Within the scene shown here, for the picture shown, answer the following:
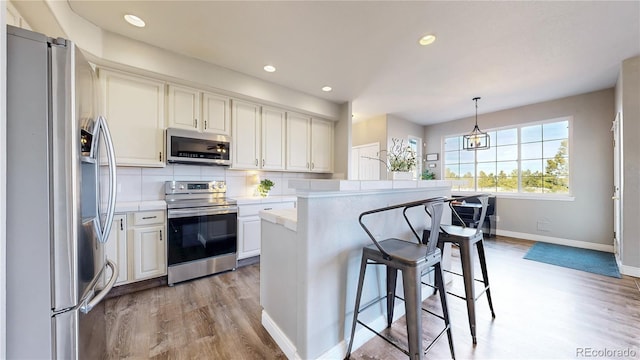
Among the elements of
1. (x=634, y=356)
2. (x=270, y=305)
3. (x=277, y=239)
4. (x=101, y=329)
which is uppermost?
(x=277, y=239)

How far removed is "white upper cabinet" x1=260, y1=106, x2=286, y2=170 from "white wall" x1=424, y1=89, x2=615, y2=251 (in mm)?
4757

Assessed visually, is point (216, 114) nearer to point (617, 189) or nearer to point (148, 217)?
point (148, 217)

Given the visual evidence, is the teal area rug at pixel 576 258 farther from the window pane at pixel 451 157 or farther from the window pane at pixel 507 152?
the window pane at pixel 451 157

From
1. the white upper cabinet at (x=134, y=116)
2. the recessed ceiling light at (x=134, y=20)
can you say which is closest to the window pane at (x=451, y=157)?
the white upper cabinet at (x=134, y=116)

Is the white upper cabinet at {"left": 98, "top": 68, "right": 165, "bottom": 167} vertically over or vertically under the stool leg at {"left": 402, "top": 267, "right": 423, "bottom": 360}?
over

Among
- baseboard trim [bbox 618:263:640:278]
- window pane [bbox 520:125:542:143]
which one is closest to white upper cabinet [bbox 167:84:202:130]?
baseboard trim [bbox 618:263:640:278]

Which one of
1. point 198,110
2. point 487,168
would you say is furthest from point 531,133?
point 198,110

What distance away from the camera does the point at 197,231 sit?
8.92ft

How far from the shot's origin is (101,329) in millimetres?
1275

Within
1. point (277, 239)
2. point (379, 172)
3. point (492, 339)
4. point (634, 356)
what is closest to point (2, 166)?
point (277, 239)

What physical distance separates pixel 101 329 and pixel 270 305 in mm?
957

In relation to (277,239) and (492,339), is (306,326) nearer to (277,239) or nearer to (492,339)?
(277,239)

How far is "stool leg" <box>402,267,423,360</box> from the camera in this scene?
1212 mm

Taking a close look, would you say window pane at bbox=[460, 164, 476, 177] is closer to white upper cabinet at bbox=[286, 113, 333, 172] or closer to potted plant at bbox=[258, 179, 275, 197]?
white upper cabinet at bbox=[286, 113, 333, 172]
